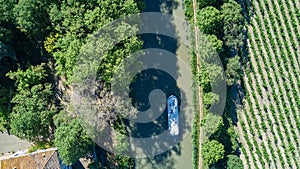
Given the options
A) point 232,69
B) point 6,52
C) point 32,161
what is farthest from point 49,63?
point 232,69

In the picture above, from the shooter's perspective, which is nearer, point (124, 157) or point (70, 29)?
point (70, 29)

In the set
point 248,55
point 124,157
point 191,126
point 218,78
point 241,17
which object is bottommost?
point 124,157

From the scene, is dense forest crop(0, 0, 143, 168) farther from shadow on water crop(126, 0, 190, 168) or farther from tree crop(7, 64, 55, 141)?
shadow on water crop(126, 0, 190, 168)

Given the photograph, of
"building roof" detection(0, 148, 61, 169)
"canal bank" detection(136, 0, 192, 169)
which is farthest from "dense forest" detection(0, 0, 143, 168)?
"canal bank" detection(136, 0, 192, 169)

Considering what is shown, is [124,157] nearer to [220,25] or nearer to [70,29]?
[70,29]

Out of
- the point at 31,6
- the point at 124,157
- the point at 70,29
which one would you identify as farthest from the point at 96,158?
the point at 31,6
